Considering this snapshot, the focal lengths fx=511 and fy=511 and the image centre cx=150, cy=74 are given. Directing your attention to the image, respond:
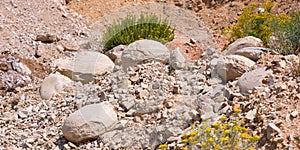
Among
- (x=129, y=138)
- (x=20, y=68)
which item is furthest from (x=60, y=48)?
(x=129, y=138)

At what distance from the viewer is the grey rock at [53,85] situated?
6531 mm

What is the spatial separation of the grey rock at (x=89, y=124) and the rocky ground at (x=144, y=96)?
0.03ft

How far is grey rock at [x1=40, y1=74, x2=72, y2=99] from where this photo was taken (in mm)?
6531

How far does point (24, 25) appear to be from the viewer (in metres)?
9.34

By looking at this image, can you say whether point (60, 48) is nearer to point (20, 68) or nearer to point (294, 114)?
point (20, 68)

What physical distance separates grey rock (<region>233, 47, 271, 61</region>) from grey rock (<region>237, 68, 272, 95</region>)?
45 cm

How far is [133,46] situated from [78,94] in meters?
0.88

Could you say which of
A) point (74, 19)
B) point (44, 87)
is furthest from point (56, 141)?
point (74, 19)

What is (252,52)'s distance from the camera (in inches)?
219

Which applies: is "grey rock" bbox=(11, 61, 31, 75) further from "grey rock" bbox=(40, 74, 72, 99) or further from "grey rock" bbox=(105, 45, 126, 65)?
"grey rock" bbox=(105, 45, 126, 65)

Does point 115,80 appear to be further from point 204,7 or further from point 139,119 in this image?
point 204,7

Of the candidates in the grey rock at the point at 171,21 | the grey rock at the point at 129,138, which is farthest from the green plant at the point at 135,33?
the grey rock at the point at 129,138

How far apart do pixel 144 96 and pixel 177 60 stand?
2.20 ft

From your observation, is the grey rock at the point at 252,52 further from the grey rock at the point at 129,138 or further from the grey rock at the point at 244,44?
the grey rock at the point at 129,138
